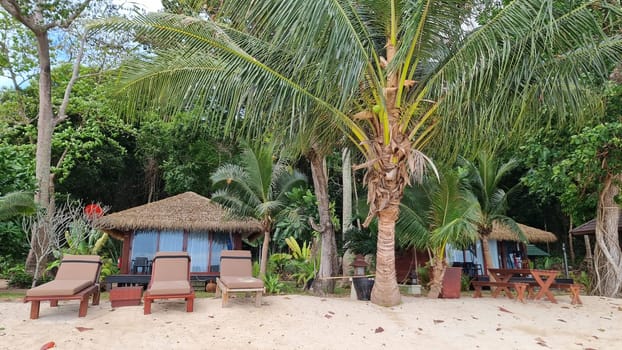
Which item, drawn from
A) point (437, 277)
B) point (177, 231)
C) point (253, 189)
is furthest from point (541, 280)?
point (177, 231)

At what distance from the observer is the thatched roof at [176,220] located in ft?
40.0

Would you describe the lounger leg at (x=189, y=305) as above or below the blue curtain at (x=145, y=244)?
below

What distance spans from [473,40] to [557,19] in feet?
3.63

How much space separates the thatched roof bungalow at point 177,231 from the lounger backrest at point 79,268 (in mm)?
5561

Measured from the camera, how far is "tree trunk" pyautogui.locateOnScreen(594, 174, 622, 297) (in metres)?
9.53

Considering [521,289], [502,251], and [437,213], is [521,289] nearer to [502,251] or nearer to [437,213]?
[437,213]

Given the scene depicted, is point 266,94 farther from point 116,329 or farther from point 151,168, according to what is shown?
point 151,168

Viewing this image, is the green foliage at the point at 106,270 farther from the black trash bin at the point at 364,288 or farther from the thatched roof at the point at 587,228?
the thatched roof at the point at 587,228

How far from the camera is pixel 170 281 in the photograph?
6602 mm

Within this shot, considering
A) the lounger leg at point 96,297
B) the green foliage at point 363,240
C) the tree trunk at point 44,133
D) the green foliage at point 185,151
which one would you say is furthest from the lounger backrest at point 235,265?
the green foliage at point 185,151

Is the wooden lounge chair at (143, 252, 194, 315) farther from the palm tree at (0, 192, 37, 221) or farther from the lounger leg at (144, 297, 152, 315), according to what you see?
the palm tree at (0, 192, 37, 221)

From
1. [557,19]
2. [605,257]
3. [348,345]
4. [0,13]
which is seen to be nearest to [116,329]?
[348,345]

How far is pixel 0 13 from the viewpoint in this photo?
14.1m

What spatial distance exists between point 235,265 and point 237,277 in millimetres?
315
